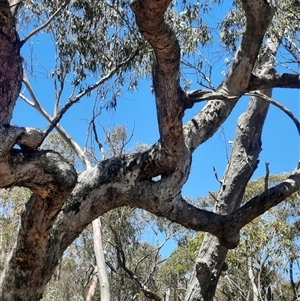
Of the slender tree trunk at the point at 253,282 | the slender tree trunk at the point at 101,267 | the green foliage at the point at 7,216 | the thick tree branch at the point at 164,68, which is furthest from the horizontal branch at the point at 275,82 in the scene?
the green foliage at the point at 7,216

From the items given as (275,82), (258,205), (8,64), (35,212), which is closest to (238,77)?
(275,82)

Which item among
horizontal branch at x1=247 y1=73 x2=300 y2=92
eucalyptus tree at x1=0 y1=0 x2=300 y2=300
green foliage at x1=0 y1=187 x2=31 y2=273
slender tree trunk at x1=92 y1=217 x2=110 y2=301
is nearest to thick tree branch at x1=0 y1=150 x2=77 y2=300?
eucalyptus tree at x1=0 y1=0 x2=300 y2=300

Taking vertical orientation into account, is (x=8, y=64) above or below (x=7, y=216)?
below

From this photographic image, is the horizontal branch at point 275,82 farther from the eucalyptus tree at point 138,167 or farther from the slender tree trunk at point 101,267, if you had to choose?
the slender tree trunk at point 101,267

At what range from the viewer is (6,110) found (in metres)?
2.99

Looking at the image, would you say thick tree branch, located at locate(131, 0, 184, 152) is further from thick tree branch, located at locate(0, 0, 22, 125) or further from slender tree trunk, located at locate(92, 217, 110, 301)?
slender tree trunk, located at locate(92, 217, 110, 301)

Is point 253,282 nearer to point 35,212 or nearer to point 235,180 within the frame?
point 235,180

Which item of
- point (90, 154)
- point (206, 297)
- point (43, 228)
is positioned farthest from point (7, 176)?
point (90, 154)

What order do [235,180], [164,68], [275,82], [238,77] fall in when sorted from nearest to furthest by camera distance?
[164,68], [238,77], [275,82], [235,180]

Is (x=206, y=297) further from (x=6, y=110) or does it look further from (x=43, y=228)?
(x=6, y=110)

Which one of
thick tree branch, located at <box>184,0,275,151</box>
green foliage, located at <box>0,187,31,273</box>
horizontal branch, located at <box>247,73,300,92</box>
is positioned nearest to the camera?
thick tree branch, located at <box>184,0,275,151</box>

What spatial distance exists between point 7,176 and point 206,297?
318 cm

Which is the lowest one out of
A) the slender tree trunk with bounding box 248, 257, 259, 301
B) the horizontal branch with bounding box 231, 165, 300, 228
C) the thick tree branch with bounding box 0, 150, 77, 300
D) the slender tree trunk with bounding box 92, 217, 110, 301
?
the thick tree branch with bounding box 0, 150, 77, 300

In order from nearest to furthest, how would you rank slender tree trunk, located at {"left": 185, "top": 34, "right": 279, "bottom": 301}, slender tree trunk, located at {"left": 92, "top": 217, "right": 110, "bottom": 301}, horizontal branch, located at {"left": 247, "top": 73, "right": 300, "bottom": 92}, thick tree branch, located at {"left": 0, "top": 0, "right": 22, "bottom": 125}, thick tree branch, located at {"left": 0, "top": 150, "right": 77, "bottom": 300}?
thick tree branch, located at {"left": 0, "top": 150, "right": 77, "bottom": 300}, thick tree branch, located at {"left": 0, "top": 0, "right": 22, "bottom": 125}, horizontal branch, located at {"left": 247, "top": 73, "right": 300, "bottom": 92}, slender tree trunk, located at {"left": 185, "top": 34, "right": 279, "bottom": 301}, slender tree trunk, located at {"left": 92, "top": 217, "right": 110, "bottom": 301}
